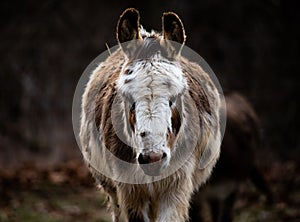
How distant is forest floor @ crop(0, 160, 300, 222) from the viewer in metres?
8.52

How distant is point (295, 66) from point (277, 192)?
3.59 metres

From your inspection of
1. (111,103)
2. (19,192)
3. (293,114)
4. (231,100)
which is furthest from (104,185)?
(293,114)

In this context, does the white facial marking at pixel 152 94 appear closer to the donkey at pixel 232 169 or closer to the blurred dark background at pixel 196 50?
the donkey at pixel 232 169

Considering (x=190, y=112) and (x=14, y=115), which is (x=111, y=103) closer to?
(x=190, y=112)

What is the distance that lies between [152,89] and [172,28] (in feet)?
2.25

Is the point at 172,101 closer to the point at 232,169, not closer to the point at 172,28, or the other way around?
the point at 172,28

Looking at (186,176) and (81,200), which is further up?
(186,176)

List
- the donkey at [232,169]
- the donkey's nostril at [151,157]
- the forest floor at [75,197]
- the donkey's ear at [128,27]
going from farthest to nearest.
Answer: the forest floor at [75,197]
the donkey at [232,169]
the donkey's ear at [128,27]
the donkey's nostril at [151,157]

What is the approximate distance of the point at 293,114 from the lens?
40.1 feet

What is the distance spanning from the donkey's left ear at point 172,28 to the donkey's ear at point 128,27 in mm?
230

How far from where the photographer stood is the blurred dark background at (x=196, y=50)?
488 inches

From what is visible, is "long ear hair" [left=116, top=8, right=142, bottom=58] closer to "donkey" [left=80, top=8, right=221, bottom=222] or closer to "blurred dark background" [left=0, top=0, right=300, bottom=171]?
"donkey" [left=80, top=8, right=221, bottom=222]

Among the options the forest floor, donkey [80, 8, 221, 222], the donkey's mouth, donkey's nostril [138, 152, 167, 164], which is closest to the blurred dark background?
the forest floor

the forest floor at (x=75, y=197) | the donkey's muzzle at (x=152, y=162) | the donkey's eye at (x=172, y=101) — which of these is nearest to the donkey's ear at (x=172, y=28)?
the donkey's eye at (x=172, y=101)
